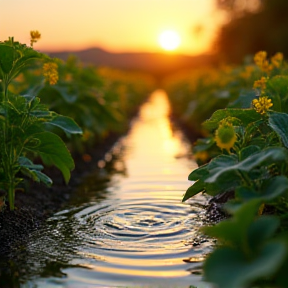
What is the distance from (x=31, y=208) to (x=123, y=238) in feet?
3.84

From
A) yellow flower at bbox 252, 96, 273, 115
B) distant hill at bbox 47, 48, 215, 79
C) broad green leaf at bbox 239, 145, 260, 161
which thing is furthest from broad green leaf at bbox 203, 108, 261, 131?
distant hill at bbox 47, 48, 215, 79

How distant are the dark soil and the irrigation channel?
0.10m

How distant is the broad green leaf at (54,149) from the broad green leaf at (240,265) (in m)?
2.29

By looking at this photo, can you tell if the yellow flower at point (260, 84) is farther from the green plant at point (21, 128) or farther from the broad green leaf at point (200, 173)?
the green plant at point (21, 128)

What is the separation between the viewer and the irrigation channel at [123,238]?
10.7 ft

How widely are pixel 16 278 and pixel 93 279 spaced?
0.46 m

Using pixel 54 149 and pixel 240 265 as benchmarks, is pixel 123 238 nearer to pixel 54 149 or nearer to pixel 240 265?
pixel 54 149

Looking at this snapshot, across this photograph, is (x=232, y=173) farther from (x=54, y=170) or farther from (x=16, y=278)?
(x=54, y=170)

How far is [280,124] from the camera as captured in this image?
9.89 feet

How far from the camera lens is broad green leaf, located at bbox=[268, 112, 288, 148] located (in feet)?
9.57

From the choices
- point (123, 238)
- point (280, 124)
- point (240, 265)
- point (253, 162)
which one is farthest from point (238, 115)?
point (240, 265)

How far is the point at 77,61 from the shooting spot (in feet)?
28.1

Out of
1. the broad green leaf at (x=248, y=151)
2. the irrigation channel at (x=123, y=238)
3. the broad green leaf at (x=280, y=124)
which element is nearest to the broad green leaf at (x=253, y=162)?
the broad green leaf at (x=248, y=151)

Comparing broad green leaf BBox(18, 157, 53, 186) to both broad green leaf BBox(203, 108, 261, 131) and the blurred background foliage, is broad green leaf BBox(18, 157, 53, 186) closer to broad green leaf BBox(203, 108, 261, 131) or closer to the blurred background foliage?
broad green leaf BBox(203, 108, 261, 131)
